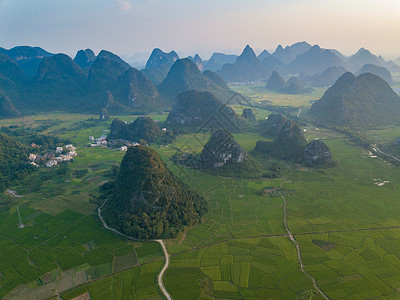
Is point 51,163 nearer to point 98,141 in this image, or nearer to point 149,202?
point 98,141

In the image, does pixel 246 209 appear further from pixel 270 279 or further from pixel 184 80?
pixel 184 80

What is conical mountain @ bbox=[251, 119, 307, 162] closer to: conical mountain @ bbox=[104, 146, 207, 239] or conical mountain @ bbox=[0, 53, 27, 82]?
conical mountain @ bbox=[104, 146, 207, 239]

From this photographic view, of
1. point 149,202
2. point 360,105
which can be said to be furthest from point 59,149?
point 360,105

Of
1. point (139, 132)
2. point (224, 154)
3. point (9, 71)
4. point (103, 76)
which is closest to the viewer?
point (224, 154)

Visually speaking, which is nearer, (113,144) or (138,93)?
(113,144)

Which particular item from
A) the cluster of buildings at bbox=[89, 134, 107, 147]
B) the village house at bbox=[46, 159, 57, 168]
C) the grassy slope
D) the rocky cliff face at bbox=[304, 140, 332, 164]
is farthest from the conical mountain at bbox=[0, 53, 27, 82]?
the rocky cliff face at bbox=[304, 140, 332, 164]

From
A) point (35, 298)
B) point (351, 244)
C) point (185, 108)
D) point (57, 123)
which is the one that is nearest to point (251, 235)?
point (351, 244)
